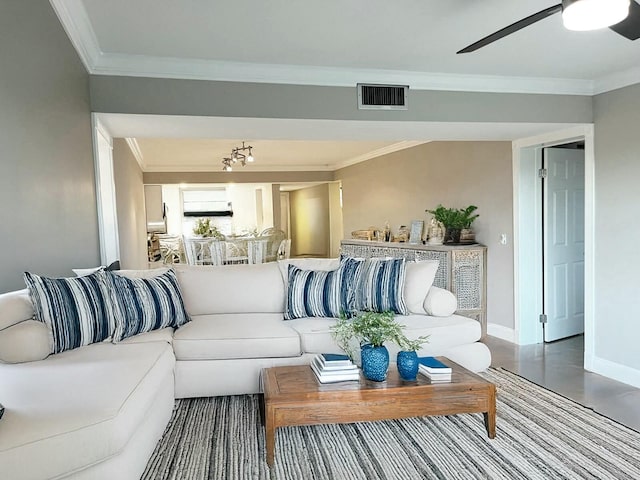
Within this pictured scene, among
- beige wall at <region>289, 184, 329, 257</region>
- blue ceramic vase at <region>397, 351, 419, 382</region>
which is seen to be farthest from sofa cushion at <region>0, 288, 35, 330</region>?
beige wall at <region>289, 184, 329, 257</region>

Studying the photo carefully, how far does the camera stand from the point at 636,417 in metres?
2.98

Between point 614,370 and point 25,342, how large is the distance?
13.9 ft

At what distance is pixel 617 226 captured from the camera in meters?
3.77

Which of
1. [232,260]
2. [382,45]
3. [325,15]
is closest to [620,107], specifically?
[382,45]

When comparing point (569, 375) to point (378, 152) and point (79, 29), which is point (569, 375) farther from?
point (378, 152)

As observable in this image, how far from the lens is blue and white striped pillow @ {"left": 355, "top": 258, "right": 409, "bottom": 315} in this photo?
3637mm

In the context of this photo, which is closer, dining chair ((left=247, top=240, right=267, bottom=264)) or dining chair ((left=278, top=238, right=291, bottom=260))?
dining chair ((left=247, top=240, right=267, bottom=264))

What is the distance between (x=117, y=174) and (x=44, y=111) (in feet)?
7.74

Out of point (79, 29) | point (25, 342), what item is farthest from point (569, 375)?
point (79, 29)

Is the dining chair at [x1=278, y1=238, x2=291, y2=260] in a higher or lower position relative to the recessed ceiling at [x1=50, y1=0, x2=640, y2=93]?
lower

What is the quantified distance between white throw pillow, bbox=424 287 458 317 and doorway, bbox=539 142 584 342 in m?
1.83

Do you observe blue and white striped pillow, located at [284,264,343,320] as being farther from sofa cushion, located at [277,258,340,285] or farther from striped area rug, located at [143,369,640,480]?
striped area rug, located at [143,369,640,480]

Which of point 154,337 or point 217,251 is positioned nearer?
point 154,337

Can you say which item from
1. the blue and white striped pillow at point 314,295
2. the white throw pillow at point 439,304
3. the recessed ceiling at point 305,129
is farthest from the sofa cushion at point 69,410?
the white throw pillow at point 439,304
